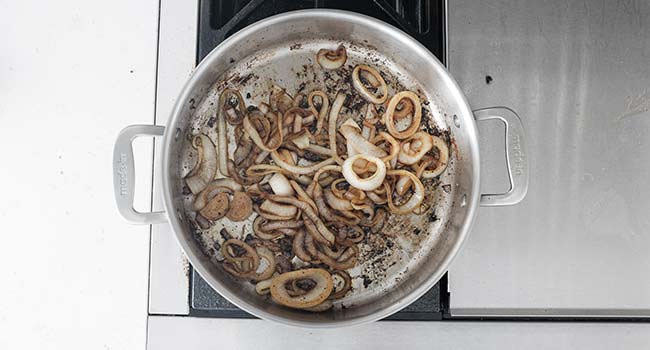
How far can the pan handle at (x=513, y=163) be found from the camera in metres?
0.66

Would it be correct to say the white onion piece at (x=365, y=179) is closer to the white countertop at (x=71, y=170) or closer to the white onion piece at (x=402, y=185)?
the white onion piece at (x=402, y=185)

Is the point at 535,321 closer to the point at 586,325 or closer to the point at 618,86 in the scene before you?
the point at 586,325

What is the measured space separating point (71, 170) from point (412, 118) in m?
0.47

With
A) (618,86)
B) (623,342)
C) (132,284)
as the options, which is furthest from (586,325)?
(132,284)

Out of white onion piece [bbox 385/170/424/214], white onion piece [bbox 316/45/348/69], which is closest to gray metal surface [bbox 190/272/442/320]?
white onion piece [bbox 385/170/424/214]

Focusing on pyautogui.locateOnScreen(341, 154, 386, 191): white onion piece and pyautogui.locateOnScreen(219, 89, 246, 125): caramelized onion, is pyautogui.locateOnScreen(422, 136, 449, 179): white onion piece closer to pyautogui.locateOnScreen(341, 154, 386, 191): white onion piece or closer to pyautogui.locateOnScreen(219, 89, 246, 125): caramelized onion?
pyautogui.locateOnScreen(341, 154, 386, 191): white onion piece

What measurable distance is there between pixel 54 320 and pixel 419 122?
1.82ft

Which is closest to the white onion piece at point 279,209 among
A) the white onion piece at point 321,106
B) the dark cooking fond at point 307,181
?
the dark cooking fond at point 307,181

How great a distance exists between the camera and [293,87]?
770mm

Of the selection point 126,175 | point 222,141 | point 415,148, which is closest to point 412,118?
point 415,148

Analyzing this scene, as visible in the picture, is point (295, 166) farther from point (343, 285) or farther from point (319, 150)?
point (343, 285)

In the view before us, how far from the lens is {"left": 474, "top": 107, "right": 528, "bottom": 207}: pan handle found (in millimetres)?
660

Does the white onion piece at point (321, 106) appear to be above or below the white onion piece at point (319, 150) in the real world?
above

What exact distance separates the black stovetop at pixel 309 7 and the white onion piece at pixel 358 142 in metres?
0.15
